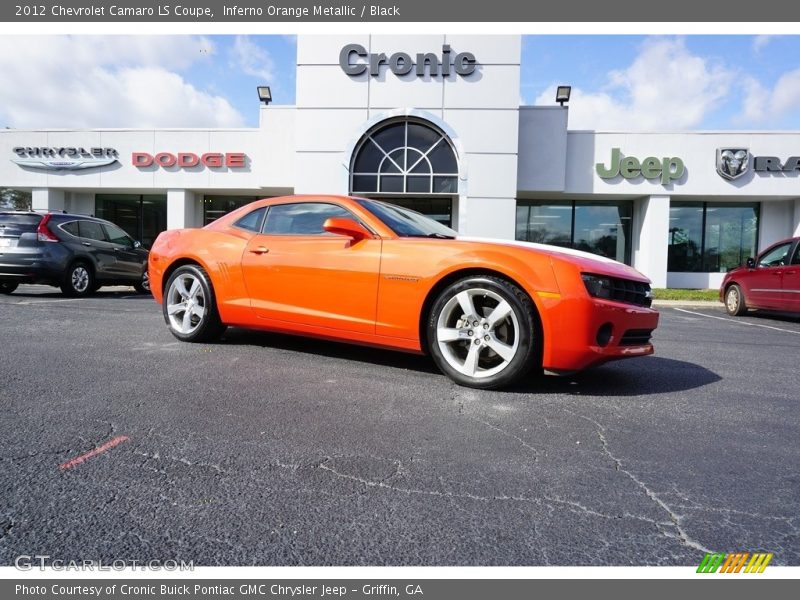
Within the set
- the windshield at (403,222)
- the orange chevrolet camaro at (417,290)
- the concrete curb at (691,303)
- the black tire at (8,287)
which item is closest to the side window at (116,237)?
the black tire at (8,287)

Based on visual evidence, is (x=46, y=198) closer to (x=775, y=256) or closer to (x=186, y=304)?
(x=186, y=304)

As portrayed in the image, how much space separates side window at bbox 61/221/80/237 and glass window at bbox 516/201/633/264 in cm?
1461

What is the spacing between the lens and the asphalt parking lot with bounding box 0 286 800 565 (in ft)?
5.23

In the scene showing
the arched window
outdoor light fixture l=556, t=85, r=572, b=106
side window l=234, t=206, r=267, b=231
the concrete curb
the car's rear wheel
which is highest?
outdoor light fixture l=556, t=85, r=572, b=106

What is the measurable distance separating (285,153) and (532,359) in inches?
658

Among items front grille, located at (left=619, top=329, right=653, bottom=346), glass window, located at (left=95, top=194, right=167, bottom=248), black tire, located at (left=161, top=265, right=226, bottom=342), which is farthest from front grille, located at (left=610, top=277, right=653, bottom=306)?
glass window, located at (left=95, top=194, right=167, bottom=248)

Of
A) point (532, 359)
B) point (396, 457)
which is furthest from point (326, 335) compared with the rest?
point (396, 457)

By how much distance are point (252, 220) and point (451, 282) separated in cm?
224

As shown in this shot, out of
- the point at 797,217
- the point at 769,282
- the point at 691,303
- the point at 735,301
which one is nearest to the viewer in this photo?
the point at 769,282

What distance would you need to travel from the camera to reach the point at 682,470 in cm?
219

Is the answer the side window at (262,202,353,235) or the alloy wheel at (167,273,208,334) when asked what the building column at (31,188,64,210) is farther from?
the side window at (262,202,353,235)

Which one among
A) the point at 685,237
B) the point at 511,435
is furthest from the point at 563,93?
the point at 511,435

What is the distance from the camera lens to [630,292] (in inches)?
139

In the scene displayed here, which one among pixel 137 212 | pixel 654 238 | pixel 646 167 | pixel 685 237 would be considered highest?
pixel 646 167
